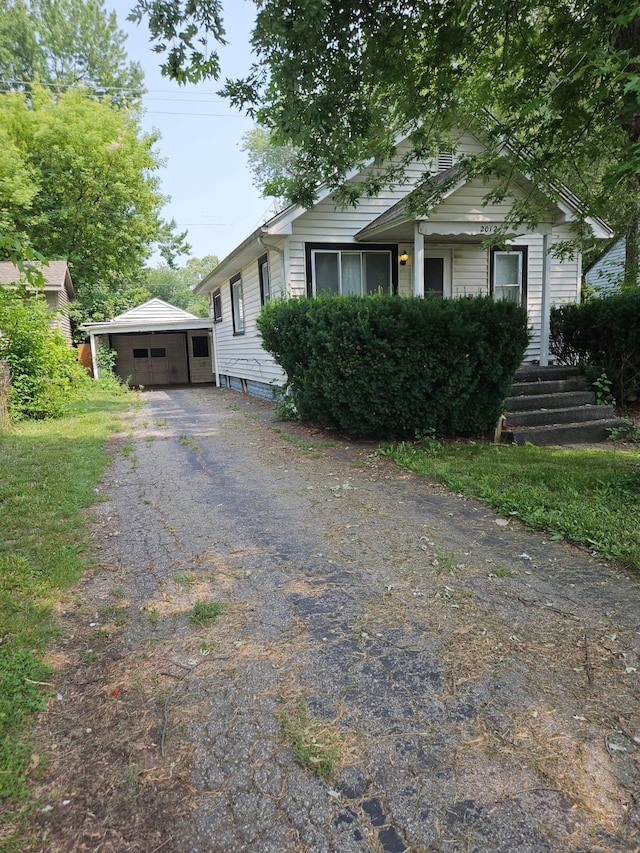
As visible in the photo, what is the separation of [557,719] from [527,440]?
5.77 metres

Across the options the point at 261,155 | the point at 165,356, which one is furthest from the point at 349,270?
the point at 261,155

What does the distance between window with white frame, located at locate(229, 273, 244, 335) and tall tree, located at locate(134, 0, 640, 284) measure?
8287 mm

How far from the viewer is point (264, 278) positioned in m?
12.0

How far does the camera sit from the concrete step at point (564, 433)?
294 inches

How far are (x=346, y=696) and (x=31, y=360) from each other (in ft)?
34.3

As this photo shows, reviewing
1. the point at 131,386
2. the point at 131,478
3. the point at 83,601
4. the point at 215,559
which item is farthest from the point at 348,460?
the point at 131,386

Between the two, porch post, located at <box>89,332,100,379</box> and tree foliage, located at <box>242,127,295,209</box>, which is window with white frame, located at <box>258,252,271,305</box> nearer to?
porch post, located at <box>89,332,100,379</box>

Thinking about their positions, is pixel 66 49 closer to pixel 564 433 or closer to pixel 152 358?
pixel 152 358

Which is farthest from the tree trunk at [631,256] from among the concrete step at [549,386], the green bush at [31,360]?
the green bush at [31,360]

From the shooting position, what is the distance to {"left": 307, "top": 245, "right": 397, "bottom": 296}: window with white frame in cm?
1051

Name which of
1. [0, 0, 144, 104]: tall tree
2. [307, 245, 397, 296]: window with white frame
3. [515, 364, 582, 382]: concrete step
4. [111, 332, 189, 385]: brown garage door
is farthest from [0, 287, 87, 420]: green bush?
[0, 0, 144, 104]: tall tree

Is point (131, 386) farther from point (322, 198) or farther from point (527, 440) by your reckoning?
point (527, 440)

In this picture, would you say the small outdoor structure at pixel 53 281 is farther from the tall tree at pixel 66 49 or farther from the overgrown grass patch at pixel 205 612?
the tall tree at pixel 66 49

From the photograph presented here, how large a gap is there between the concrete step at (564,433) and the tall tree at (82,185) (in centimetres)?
2043
